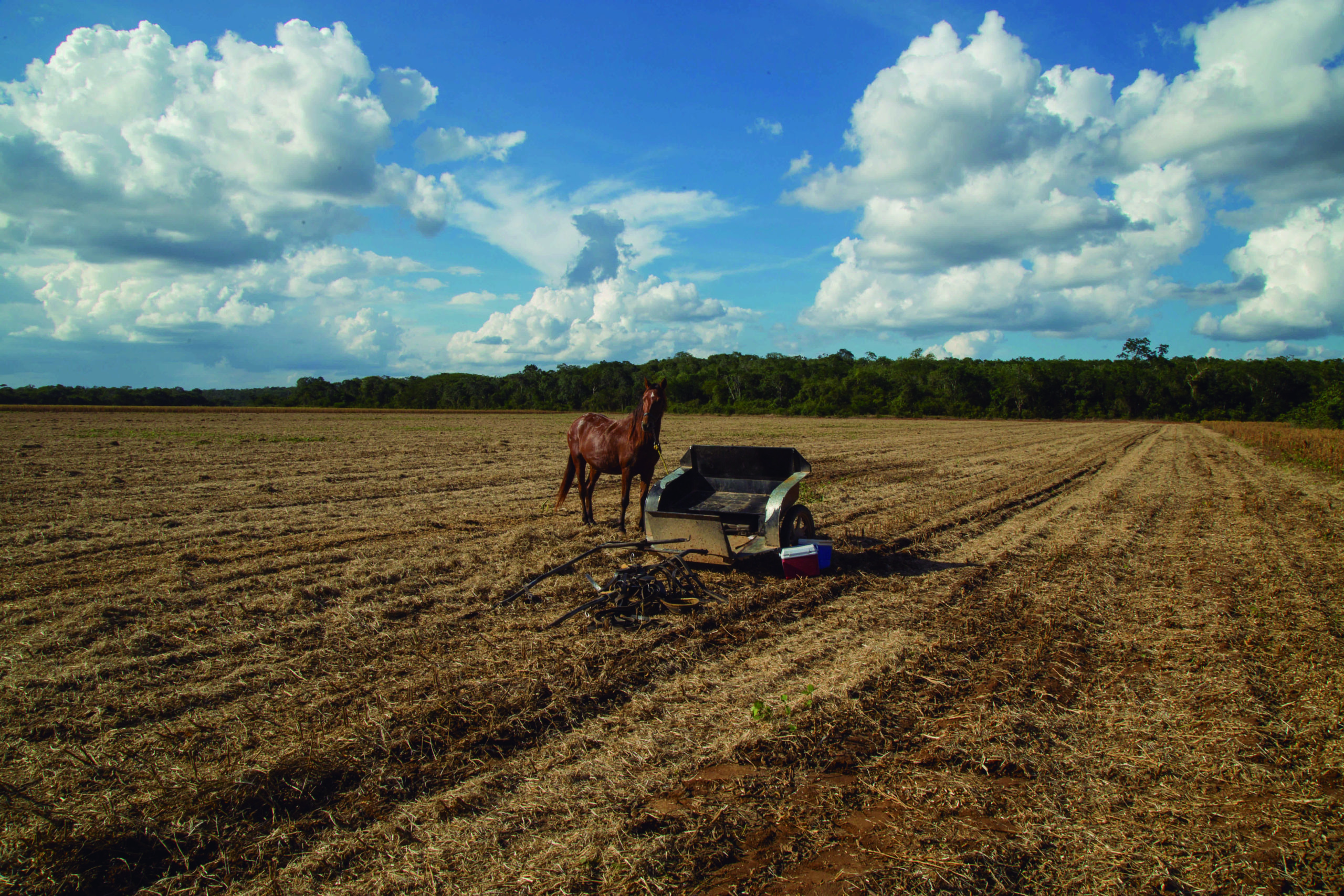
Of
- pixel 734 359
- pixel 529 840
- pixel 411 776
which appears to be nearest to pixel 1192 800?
pixel 529 840

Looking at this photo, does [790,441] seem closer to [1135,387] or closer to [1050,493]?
[1050,493]

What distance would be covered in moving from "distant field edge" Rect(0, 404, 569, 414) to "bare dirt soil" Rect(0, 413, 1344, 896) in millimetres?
57339

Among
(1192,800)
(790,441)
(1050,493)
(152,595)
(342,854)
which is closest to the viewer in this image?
(342,854)

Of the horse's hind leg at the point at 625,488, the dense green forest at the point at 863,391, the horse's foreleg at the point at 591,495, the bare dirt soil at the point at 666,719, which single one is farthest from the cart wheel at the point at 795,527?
the dense green forest at the point at 863,391

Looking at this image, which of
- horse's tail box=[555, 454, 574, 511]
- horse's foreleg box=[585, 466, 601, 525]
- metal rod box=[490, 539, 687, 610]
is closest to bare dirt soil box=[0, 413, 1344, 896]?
metal rod box=[490, 539, 687, 610]

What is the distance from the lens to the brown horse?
8102mm

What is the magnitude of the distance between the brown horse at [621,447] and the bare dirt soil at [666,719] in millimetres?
1011

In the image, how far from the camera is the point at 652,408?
8.02m

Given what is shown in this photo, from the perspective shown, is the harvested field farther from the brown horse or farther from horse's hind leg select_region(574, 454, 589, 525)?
horse's hind leg select_region(574, 454, 589, 525)

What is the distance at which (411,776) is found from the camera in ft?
10.3

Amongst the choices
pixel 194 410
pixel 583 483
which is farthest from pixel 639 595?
pixel 194 410

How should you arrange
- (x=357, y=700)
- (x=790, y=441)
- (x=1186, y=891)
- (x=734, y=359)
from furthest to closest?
(x=734, y=359) < (x=790, y=441) < (x=357, y=700) < (x=1186, y=891)

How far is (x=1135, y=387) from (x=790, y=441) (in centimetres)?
6430

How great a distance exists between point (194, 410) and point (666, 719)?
69490 mm
